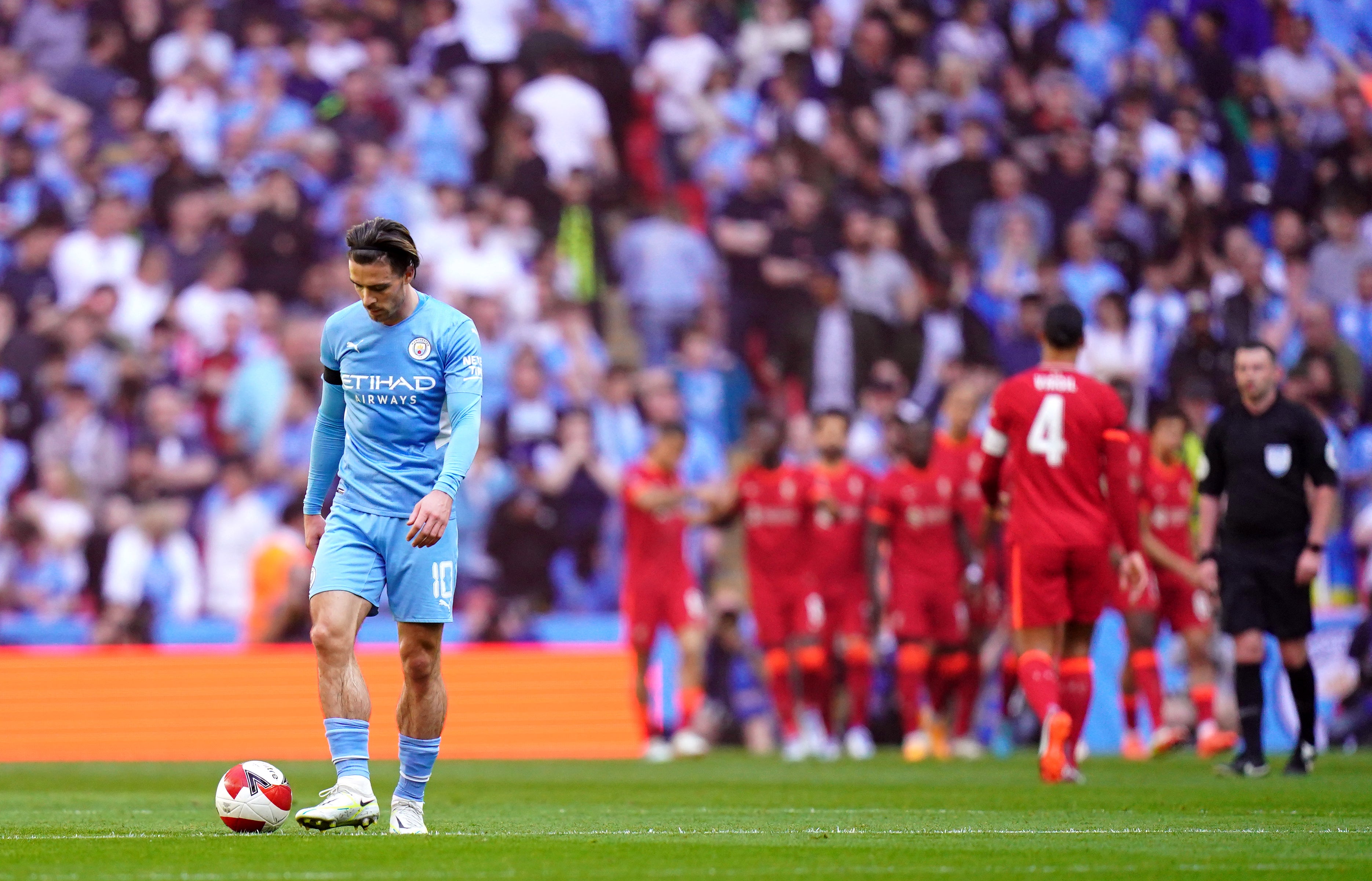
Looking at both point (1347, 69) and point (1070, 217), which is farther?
point (1347, 69)

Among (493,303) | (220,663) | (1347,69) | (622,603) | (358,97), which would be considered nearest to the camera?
(220,663)

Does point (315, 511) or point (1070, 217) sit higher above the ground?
point (1070, 217)

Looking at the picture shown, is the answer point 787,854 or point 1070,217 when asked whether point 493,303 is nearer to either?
point 1070,217

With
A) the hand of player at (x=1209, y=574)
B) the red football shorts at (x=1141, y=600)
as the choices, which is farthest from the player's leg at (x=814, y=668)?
the hand of player at (x=1209, y=574)

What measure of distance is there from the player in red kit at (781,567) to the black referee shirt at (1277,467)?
4.83 metres

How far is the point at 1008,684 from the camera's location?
15.5 metres

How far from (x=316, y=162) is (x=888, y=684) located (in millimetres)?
8391

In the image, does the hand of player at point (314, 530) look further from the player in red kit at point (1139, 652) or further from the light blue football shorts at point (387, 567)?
the player in red kit at point (1139, 652)

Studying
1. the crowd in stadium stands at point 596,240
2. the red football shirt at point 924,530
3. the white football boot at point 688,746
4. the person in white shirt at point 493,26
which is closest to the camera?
the white football boot at point 688,746

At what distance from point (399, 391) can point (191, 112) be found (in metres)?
13.9

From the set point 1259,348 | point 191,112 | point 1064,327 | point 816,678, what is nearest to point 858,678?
point 816,678

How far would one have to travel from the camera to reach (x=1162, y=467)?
15000 millimetres

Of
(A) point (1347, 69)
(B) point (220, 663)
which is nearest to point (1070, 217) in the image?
(A) point (1347, 69)

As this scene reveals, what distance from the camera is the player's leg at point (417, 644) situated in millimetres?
6844
